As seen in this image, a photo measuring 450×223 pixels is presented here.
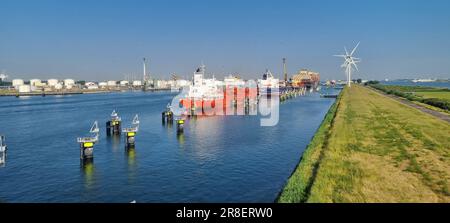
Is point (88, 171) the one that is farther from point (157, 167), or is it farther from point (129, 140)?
point (129, 140)

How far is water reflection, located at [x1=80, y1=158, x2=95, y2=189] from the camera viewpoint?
24.9m

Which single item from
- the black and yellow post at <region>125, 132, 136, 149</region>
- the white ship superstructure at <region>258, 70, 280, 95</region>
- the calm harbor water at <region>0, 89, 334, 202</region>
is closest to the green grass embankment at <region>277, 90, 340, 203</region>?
the calm harbor water at <region>0, 89, 334, 202</region>

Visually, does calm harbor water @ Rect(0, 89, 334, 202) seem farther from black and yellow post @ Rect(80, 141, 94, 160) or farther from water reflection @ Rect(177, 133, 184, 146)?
black and yellow post @ Rect(80, 141, 94, 160)

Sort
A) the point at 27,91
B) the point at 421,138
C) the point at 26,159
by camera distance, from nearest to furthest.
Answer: the point at 421,138 < the point at 26,159 < the point at 27,91

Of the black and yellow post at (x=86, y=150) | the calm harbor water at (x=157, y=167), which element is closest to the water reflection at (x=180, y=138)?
the calm harbor water at (x=157, y=167)

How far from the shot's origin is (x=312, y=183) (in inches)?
717

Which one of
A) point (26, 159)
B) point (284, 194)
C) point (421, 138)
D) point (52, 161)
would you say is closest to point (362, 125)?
point (421, 138)

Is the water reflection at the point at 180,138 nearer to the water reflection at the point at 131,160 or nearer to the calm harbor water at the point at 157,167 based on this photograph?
the calm harbor water at the point at 157,167

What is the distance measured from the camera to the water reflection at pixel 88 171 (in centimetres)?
2491

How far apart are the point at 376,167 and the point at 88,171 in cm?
2188

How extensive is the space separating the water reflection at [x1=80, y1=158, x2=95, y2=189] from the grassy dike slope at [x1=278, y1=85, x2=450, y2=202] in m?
14.8
